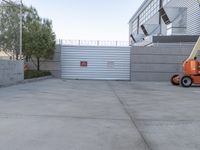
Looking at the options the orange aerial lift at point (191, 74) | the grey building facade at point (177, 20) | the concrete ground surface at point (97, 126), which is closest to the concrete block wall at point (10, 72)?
the concrete ground surface at point (97, 126)

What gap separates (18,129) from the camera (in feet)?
23.9

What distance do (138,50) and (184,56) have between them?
346 centimetres

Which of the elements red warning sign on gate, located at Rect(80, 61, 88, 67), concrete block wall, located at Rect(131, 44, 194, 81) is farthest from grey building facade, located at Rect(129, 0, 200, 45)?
red warning sign on gate, located at Rect(80, 61, 88, 67)

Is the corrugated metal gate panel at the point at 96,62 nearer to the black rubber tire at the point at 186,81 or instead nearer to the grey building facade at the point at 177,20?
the grey building facade at the point at 177,20

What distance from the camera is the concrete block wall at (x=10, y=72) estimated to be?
1947cm

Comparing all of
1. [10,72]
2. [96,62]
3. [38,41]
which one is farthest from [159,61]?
[10,72]

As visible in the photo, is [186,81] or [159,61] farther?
[159,61]

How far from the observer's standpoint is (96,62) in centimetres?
2995

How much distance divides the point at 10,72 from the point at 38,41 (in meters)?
7.21

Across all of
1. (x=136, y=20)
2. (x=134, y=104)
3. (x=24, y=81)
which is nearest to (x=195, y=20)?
(x=24, y=81)

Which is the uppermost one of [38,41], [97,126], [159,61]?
[38,41]

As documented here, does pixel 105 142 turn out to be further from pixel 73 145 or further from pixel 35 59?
pixel 35 59

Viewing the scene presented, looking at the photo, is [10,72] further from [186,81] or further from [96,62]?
[96,62]

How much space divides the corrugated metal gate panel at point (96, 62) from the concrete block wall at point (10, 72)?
302 inches
